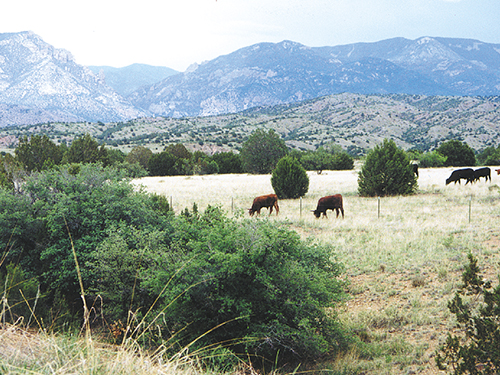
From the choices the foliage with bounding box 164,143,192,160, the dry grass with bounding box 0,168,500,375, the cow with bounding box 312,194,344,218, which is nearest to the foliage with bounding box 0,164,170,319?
the dry grass with bounding box 0,168,500,375

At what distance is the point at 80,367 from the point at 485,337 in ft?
17.4

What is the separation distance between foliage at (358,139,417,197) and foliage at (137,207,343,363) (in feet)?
69.9

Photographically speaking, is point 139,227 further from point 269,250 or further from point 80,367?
point 80,367

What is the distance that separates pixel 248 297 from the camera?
279 inches

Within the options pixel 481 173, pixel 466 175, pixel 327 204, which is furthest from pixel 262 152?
pixel 327 204

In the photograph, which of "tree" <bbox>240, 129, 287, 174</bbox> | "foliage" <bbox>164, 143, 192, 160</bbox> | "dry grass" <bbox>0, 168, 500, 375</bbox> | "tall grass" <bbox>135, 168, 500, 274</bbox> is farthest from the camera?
"foliage" <bbox>164, 143, 192, 160</bbox>

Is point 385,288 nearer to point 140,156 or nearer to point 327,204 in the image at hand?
point 327,204

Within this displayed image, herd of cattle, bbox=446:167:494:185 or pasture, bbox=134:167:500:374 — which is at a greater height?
herd of cattle, bbox=446:167:494:185

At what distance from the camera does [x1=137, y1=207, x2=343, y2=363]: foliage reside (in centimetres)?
675

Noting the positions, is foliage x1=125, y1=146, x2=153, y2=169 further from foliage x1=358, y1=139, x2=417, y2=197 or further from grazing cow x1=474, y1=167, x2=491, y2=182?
grazing cow x1=474, y1=167, x2=491, y2=182

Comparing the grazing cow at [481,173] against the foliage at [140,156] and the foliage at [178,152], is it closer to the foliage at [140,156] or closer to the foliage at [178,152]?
the foliage at [140,156]

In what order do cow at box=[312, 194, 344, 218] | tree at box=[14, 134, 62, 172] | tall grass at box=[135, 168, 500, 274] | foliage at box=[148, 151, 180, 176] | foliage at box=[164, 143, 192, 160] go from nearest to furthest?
tall grass at box=[135, 168, 500, 274] < cow at box=[312, 194, 344, 218] < tree at box=[14, 134, 62, 172] < foliage at box=[148, 151, 180, 176] < foliage at box=[164, 143, 192, 160]

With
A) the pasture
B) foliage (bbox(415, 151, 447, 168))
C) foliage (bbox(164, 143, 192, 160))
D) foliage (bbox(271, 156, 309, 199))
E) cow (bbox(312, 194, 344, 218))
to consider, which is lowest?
the pasture

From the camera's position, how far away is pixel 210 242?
7.56m
